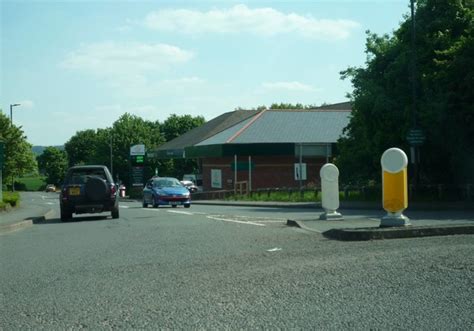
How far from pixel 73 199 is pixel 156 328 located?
14.4 m

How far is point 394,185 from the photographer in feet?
38.2

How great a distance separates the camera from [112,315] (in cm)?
594

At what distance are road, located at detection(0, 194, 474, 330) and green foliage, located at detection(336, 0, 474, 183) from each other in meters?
14.6

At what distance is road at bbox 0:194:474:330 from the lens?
5.71 m

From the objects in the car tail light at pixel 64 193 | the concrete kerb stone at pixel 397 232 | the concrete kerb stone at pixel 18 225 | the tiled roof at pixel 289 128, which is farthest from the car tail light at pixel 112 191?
the tiled roof at pixel 289 128

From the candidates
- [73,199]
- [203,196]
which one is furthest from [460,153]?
[203,196]

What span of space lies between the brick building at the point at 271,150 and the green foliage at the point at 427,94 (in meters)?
13.3

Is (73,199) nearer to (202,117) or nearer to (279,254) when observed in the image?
(279,254)

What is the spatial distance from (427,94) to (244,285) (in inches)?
793

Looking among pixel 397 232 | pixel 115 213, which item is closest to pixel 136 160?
pixel 115 213

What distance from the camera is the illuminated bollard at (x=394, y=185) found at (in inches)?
455

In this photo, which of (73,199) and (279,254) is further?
(73,199)

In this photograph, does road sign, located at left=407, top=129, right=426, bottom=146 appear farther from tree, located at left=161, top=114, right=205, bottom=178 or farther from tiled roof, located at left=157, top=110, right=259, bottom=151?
tree, located at left=161, top=114, right=205, bottom=178

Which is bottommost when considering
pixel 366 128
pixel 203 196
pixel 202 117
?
pixel 203 196
